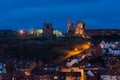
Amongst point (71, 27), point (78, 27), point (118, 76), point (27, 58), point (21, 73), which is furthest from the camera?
point (71, 27)

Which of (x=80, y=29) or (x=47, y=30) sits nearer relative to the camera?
(x=80, y=29)

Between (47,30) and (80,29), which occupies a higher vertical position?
(47,30)

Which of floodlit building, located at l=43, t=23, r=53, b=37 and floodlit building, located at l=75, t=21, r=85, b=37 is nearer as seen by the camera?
floodlit building, located at l=75, t=21, r=85, b=37

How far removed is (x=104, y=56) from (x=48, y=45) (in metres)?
25.2

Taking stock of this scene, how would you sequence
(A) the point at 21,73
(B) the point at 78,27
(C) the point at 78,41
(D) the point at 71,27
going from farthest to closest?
(D) the point at 71,27, (B) the point at 78,27, (C) the point at 78,41, (A) the point at 21,73

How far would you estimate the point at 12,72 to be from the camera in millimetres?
47938

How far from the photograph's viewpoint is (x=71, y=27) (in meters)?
95.2

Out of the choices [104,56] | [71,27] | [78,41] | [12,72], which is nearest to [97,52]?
[104,56]

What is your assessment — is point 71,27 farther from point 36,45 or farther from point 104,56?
point 104,56

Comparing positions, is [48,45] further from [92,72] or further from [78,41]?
[92,72]

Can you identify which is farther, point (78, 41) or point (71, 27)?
point (71, 27)

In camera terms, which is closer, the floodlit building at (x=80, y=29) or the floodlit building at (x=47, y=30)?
the floodlit building at (x=80, y=29)

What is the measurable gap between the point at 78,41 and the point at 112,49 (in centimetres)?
1662

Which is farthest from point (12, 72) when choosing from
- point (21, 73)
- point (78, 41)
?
point (78, 41)
